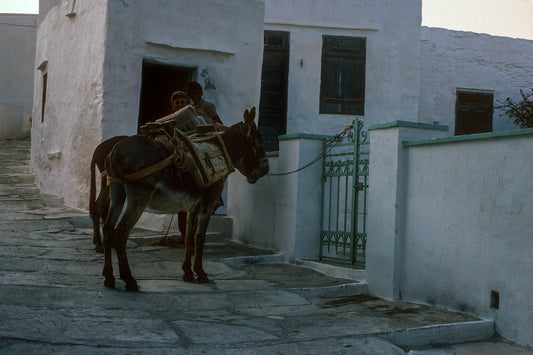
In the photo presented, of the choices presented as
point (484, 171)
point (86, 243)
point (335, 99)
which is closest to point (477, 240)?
point (484, 171)

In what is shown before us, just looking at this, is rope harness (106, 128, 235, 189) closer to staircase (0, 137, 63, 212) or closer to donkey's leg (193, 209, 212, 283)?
donkey's leg (193, 209, 212, 283)

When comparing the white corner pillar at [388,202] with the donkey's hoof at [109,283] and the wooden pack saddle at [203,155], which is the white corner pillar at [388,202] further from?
the donkey's hoof at [109,283]

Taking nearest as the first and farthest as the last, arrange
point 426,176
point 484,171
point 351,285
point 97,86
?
point 484,171 < point 426,176 < point 351,285 < point 97,86

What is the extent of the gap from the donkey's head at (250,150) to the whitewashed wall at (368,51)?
6.68 meters

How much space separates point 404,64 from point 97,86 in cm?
736

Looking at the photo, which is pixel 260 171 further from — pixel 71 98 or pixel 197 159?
pixel 71 98

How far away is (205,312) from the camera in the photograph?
205 inches

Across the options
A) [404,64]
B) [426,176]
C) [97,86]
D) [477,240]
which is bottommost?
[477,240]

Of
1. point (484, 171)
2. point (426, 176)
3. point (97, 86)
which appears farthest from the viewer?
point (97, 86)

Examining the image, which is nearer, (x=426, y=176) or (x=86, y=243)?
(x=426, y=176)

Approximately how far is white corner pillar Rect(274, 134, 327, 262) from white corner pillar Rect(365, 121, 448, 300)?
1405 millimetres

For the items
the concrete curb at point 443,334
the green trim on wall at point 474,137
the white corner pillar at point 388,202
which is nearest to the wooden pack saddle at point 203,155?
the white corner pillar at point 388,202

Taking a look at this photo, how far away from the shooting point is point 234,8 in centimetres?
1105

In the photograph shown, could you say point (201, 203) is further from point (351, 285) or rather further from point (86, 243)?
point (86, 243)
